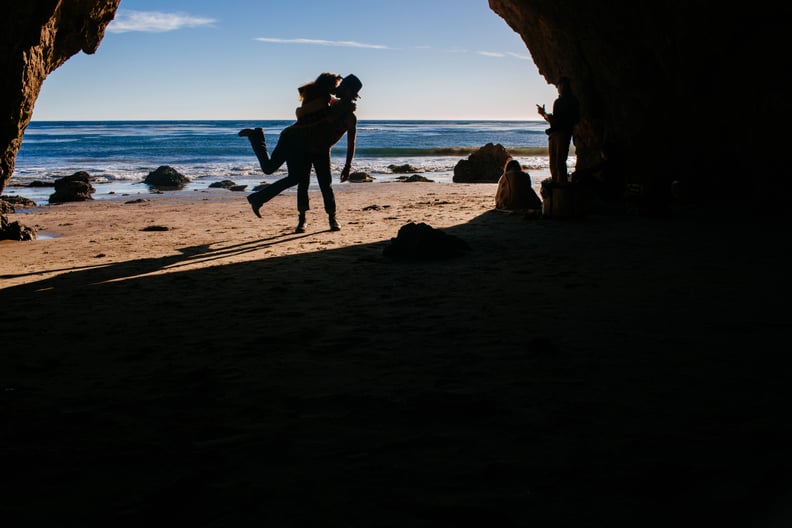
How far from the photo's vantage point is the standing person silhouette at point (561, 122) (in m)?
11.0

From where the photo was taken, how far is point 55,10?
7.89 metres

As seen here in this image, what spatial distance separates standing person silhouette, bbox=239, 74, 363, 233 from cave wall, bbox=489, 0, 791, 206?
4.82 meters

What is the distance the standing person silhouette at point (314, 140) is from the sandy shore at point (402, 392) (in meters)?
2.60

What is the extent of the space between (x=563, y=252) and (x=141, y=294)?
423 cm

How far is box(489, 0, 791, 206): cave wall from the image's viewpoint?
1025 centimetres

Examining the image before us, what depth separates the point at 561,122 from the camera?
1105 centimetres

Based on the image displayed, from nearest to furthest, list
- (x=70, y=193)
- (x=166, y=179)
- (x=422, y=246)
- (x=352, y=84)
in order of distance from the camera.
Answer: (x=422, y=246) → (x=352, y=84) → (x=70, y=193) → (x=166, y=179)

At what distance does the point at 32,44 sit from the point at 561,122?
25.3 ft

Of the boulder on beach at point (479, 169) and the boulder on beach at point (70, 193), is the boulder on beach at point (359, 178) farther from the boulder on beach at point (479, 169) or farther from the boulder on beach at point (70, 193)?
the boulder on beach at point (70, 193)

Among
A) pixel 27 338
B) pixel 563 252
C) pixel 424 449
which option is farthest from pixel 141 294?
pixel 563 252

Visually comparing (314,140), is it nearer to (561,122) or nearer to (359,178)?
(561,122)

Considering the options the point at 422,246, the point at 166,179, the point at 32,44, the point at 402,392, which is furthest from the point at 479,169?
the point at 402,392

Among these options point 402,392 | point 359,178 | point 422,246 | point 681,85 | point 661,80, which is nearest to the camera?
point 402,392

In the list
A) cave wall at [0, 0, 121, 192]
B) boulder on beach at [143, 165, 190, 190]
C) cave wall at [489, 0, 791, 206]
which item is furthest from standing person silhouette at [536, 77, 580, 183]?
boulder on beach at [143, 165, 190, 190]
